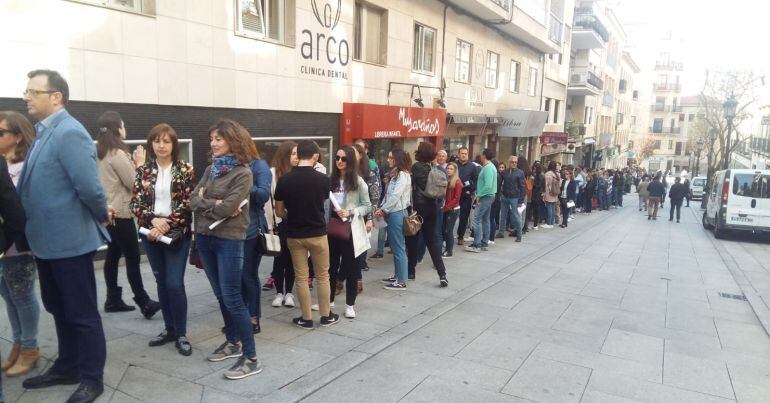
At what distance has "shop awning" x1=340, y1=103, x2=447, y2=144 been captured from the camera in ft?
36.9

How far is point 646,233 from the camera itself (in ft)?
49.8

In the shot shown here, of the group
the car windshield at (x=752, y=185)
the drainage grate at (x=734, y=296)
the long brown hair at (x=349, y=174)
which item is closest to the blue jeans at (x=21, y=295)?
the long brown hair at (x=349, y=174)

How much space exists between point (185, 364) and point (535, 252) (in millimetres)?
7371

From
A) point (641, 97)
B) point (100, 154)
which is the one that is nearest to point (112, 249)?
point (100, 154)

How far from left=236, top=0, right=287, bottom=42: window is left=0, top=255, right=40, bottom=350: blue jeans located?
5.91m

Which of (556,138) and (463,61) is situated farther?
(556,138)

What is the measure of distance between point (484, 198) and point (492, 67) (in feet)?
39.0

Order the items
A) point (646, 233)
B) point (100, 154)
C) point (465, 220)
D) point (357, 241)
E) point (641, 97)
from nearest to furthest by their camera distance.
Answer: point (100, 154) < point (357, 241) < point (465, 220) < point (646, 233) < point (641, 97)

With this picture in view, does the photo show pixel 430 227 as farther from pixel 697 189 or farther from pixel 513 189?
pixel 697 189

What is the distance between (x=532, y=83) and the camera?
24.7 metres

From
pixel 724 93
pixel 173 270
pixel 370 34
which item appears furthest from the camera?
pixel 724 93

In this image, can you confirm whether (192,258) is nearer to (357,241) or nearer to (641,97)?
(357,241)

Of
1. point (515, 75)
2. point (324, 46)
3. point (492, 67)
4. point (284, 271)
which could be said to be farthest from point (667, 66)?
point (284, 271)

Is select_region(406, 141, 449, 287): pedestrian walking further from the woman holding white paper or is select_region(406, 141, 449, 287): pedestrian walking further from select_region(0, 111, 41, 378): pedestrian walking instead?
select_region(0, 111, 41, 378): pedestrian walking
